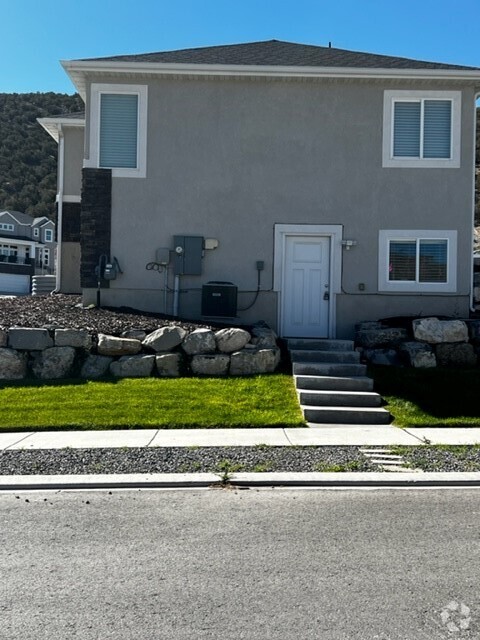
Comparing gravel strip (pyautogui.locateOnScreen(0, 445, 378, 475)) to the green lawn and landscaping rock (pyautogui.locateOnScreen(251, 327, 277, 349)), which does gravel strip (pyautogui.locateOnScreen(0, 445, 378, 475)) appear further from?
landscaping rock (pyautogui.locateOnScreen(251, 327, 277, 349))

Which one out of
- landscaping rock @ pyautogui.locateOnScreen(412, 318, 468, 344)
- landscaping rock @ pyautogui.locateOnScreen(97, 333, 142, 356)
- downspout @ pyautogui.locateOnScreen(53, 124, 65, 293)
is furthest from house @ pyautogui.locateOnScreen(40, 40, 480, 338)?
downspout @ pyautogui.locateOnScreen(53, 124, 65, 293)

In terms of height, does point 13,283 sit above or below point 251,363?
above

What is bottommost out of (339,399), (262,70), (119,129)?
(339,399)

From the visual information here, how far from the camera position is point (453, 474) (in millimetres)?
6465

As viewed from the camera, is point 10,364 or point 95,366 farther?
point 95,366

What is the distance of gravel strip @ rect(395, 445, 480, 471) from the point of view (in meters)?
6.74

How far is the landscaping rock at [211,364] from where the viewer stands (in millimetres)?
11117

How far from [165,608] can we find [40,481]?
301 centimetres

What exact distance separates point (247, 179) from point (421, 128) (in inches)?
153

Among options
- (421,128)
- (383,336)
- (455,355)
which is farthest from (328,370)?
(421,128)

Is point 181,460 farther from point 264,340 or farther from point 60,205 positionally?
point 60,205

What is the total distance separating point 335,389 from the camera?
10.3 meters

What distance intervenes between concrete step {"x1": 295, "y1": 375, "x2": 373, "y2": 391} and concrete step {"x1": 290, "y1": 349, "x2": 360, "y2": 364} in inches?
38.7

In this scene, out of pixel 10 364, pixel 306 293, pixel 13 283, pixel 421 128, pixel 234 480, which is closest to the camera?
pixel 234 480
